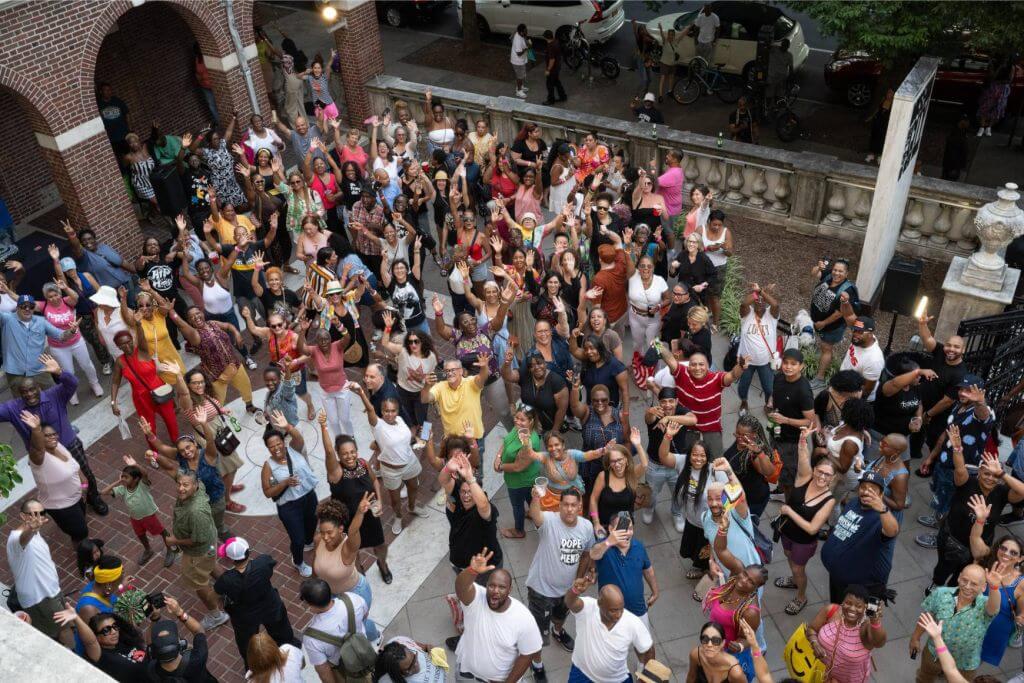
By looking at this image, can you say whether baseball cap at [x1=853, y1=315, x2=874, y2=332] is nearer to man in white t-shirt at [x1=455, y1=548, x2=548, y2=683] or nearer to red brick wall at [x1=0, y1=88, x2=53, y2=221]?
man in white t-shirt at [x1=455, y1=548, x2=548, y2=683]

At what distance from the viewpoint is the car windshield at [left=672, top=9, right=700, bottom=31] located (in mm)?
19641

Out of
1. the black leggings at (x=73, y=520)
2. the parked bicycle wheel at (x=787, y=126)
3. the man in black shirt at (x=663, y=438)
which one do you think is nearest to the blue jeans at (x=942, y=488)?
the man in black shirt at (x=663, y=438)

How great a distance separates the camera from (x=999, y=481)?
7.37m

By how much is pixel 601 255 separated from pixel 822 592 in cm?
418

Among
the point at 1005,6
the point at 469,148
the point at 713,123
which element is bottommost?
the point at 713,123

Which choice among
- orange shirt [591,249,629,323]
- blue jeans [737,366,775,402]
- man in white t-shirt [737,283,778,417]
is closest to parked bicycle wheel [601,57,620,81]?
orange shirt [591,249,629,323]

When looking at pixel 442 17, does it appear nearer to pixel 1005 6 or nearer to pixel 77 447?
pixel 1005 6

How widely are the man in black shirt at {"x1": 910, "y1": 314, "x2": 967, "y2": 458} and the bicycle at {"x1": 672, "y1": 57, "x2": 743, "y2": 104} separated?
1122 centimetres

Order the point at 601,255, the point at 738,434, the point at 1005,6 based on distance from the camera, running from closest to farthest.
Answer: the point at 738,434
the point at 601,255
the point at 1005,6

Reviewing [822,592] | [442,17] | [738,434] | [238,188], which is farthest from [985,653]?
[442,17]

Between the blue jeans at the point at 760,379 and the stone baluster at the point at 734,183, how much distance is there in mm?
4532

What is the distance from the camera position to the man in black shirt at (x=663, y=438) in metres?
8.25

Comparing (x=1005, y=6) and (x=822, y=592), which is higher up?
(x=1005, y=6)

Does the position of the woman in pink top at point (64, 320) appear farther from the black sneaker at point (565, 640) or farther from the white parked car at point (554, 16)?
the white parked car at point (554, 16)
